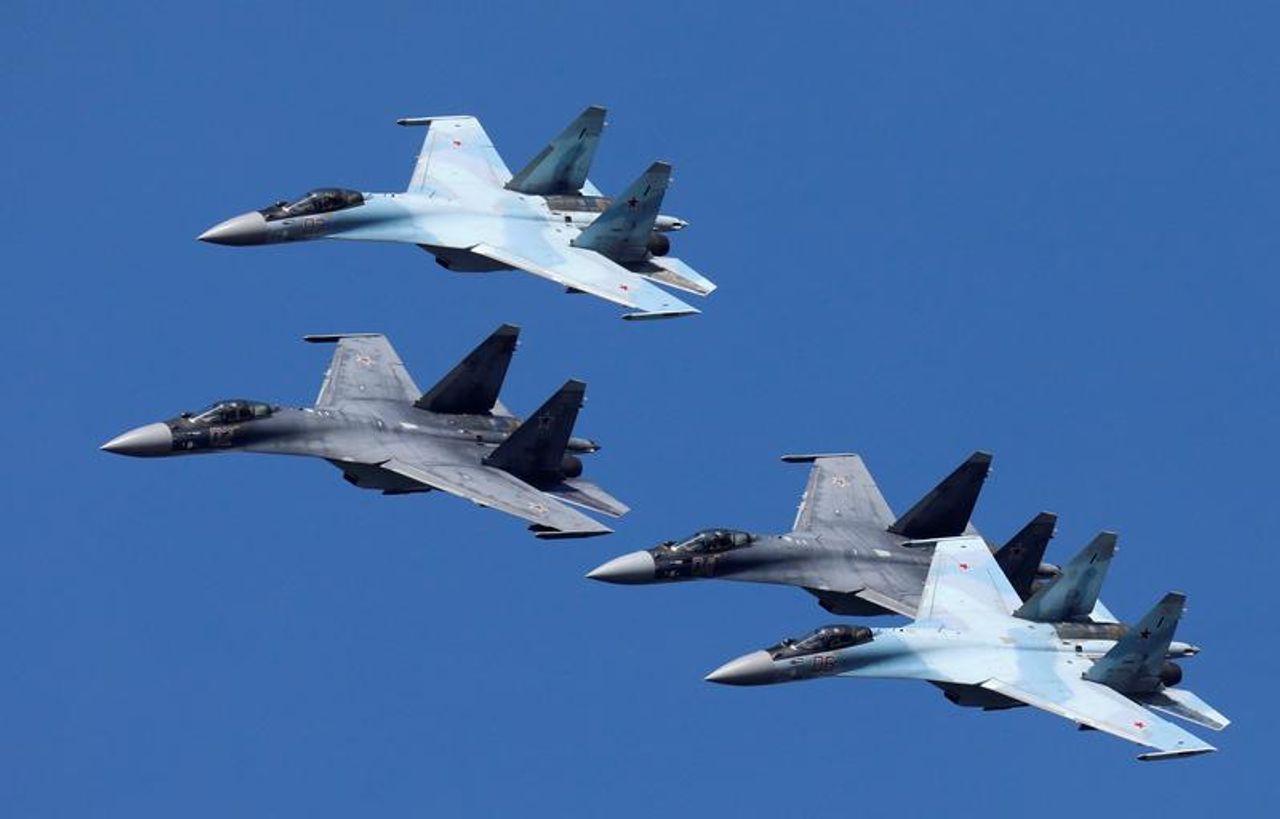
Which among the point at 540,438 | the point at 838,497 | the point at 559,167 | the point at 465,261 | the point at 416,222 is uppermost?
the point at 559,167

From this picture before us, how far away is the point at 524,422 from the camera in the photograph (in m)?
141

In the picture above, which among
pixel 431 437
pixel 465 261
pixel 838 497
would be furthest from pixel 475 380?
pixel 838 497

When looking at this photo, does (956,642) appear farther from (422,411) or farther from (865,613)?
(422,411)

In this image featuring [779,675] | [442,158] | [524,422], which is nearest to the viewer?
[779,675]

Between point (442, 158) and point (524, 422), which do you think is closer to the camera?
point (524, 422)

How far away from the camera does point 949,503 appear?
142250 millimetres

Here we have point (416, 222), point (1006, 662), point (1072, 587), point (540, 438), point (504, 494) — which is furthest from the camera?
point (416, 222)

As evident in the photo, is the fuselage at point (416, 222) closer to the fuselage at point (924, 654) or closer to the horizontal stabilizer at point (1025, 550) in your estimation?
the horizontal stabilizer at point (1025, 550)

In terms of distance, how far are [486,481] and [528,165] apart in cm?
1451

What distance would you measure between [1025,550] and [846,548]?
5.30 m

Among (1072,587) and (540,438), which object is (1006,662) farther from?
(540,438)

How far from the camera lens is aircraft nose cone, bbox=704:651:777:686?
130375 mm

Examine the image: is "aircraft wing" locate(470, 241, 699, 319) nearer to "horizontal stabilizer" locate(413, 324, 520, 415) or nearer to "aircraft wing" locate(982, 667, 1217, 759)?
"horizontal stabilizer" locate(413, 324, 520, 415)

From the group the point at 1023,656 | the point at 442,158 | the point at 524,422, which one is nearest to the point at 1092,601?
the point at 1023,656
